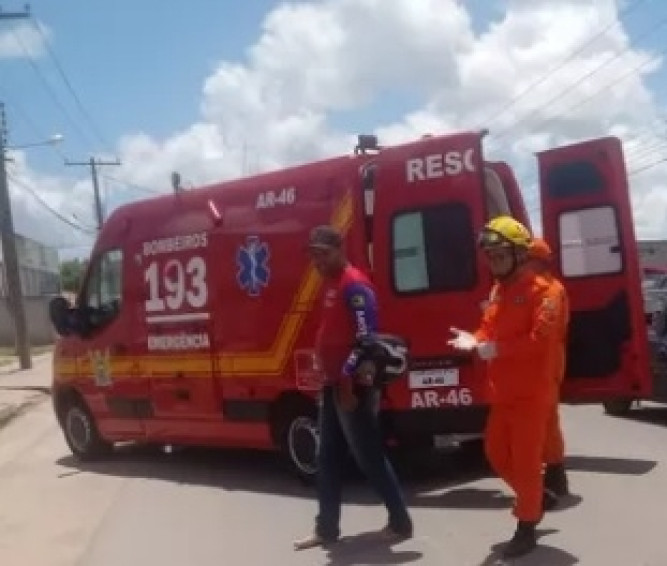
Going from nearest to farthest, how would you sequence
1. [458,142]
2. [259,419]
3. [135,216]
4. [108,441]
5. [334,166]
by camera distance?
[458,142]
[334,166]
[259,419]
[135,216]
[108,441]

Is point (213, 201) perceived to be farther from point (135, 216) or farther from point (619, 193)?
point (619, 193)

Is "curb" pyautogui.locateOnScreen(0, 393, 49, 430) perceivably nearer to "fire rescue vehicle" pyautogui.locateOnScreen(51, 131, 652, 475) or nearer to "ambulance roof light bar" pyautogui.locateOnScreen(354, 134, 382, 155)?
"fire rescue vehicle" pyautogui.locateOnScreen(51, 131, 652, 475)

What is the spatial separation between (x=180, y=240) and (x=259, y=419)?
5.82 feet

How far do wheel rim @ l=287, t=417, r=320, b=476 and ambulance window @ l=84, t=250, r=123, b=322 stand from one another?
8.45ft

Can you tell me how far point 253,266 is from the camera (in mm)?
8648

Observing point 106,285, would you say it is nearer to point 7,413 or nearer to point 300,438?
point 300,438

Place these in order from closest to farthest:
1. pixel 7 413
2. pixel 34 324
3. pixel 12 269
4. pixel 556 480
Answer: pixel 556 480 < pixel 7 413 < pixel 12 269 < pixel 34 324

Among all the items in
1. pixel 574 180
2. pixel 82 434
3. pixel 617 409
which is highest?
pixel 574 180

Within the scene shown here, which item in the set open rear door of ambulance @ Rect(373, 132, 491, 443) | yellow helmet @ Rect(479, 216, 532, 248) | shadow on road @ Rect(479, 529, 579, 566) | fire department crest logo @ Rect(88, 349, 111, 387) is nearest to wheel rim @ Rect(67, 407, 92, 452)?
fire department crest logo @ Rect(88, 349, 111, 387)

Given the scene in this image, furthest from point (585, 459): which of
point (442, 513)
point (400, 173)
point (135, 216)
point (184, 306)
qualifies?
point (135, 216)

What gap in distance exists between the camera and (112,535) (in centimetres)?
736

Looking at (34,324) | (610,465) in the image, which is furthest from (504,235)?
(34,324)

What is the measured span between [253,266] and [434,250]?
1656 millimetres

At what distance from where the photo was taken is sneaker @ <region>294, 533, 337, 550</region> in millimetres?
6375
